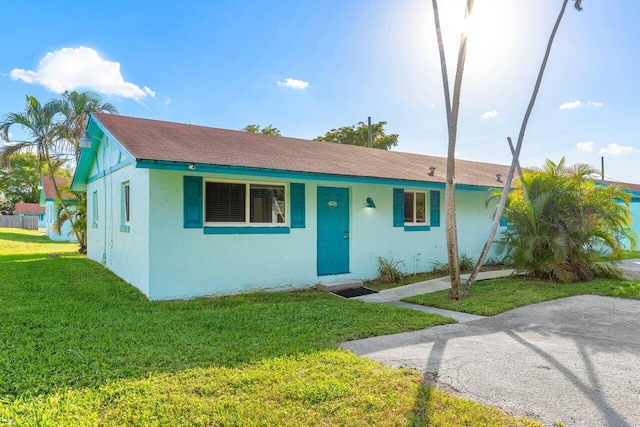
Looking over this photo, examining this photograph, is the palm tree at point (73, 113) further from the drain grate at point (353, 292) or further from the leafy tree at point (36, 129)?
the drain grate at point (353, 292)

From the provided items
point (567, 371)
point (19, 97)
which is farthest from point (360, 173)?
point (19, 97)

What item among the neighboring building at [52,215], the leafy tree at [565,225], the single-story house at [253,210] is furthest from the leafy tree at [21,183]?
the leafy tree at [565,225]

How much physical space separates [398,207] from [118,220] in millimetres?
7098

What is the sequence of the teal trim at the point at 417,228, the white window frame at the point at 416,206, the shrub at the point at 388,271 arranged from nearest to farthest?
the shrub at the point at 388,271 < the teal trim at the point at 417,228 < the white window frame at the point at 416,206

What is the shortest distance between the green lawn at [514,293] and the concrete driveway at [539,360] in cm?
53

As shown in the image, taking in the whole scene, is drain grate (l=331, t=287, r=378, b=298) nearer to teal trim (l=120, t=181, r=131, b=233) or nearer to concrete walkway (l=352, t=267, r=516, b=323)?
concrete walkway (l=352, t=267, r=516, b=323)

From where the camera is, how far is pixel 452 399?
3.27 meters

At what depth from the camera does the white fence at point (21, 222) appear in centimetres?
3903

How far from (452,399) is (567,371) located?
4.88 feet

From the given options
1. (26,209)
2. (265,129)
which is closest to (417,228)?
(265,129)

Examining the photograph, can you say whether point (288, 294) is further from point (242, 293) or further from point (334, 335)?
point (334, 335)

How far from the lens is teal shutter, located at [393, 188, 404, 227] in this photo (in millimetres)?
10172

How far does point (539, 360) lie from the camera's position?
4227 millimetres

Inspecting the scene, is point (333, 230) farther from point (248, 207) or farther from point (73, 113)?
point (73, 113)
